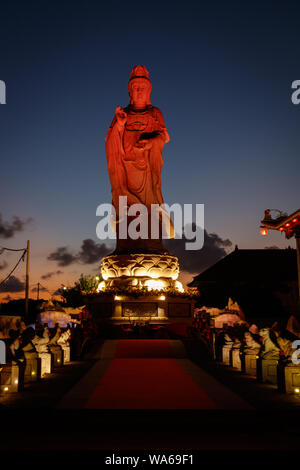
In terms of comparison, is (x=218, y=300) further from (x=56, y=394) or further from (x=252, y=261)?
(x=56, y=394)

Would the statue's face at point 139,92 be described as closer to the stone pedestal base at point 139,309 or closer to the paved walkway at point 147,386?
the stone pedestal base at point 139,309

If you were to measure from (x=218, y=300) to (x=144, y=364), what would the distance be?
90.2ft

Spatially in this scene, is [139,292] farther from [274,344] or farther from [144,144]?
[274,344]

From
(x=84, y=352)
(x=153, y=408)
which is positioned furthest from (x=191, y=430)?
(x=84, y=352)

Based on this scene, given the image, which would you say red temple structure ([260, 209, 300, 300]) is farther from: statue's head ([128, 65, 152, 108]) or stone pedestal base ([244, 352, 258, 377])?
stone pedestal base ([244, 352, 258, 377])

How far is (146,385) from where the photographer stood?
30.6ft

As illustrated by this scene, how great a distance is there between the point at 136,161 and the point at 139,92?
4.12 m

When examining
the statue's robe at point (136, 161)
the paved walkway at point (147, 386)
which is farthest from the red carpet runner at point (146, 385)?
the statue's robe at point (136, 161)

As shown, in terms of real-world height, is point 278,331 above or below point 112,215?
below

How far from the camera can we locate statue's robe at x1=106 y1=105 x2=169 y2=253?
24391 millimetres

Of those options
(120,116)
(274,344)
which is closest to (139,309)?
(120,116)

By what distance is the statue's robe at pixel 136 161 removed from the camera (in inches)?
960

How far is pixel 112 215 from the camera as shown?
24.8m

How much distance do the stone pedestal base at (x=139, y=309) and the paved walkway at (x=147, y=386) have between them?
592 cm
